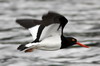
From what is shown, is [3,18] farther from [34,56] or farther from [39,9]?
[34,56]

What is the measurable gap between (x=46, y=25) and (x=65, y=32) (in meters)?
7.00

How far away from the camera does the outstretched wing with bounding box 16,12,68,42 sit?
35.1 feet

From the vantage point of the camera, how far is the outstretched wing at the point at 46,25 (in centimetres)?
1070

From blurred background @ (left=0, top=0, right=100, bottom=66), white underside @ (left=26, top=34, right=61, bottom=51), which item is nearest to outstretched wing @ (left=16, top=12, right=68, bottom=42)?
white underside @ (left=26, top=34, right=61, bottom=51)

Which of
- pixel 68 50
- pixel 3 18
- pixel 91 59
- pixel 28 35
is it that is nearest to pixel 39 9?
pixel 3 18

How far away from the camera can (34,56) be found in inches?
577

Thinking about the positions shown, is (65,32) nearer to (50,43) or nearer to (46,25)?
(50,43)

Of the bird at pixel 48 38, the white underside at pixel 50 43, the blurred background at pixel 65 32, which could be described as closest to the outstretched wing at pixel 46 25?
the bird at pixel 48 38

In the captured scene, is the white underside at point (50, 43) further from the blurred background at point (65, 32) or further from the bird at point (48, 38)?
the blurred background at point (65, 32)

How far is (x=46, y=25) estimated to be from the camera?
11258mm

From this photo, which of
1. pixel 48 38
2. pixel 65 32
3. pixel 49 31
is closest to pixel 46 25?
pixel 49 31

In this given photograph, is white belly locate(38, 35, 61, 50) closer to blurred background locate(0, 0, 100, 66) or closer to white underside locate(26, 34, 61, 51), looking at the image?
white underside locate(26, 34, 61, 51)

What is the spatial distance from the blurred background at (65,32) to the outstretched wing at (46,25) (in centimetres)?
146

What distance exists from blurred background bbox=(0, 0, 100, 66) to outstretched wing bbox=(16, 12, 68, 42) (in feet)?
4.79
